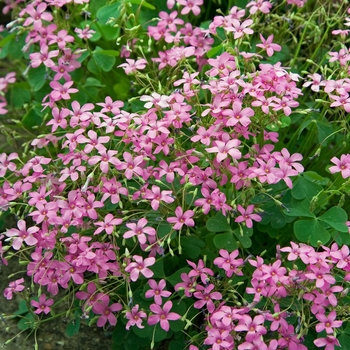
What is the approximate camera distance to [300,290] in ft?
6.16

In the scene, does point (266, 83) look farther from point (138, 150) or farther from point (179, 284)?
point (179, 284)

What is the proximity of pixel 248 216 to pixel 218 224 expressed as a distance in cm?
11

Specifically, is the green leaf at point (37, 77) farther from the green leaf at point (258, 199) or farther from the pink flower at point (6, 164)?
the green leaf at point (258, 199)

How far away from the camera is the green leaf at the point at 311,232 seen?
2.00m

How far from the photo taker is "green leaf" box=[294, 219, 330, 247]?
78.7 inches

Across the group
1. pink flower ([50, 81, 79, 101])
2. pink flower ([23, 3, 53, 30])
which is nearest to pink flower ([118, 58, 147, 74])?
pink flower ([50, 81, 79, 101])

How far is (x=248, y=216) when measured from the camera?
2.01m

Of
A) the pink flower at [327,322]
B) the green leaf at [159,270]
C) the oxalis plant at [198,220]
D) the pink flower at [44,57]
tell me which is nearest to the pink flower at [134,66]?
the oxalis plant at [198,220]

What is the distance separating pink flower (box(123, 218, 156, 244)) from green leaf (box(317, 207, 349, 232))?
0.57 m

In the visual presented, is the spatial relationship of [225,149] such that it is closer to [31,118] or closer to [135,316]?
[135,316]

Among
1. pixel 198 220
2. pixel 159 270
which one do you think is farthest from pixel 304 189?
pixel 159 270

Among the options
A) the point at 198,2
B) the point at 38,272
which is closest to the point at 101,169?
the point at 38,272

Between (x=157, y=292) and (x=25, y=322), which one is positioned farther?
(x=25, y=322)

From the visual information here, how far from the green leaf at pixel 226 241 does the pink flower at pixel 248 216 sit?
92mm
